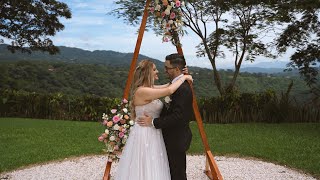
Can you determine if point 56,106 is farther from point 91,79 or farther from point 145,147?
point 145,147

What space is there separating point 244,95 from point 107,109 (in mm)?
5096

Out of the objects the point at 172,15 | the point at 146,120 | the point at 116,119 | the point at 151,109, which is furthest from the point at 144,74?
the point at 172,15

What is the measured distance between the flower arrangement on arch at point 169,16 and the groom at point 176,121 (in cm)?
90

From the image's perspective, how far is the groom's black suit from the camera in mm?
5055

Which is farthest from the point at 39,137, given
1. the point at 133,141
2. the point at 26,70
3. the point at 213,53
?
the point at 26,70

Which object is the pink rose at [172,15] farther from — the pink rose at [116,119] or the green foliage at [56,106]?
the green foliage at [56,106]

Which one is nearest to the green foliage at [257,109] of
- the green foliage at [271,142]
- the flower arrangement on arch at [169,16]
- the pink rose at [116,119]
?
the green foliage at [271,142]

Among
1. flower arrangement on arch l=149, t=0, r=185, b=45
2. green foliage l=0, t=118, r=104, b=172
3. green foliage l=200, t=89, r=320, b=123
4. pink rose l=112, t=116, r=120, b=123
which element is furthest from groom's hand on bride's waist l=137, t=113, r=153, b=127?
green foliage l=200, t=89, r=320, b=123

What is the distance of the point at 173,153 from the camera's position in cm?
540

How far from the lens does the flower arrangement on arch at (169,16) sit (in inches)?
245

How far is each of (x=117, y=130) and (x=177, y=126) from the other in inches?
45.6

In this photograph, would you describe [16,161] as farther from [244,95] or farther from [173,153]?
[244,95]

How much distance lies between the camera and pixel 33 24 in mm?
20891

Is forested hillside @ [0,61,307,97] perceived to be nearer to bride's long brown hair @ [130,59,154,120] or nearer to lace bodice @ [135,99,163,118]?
lace bodice @ [135,99,163,118]
